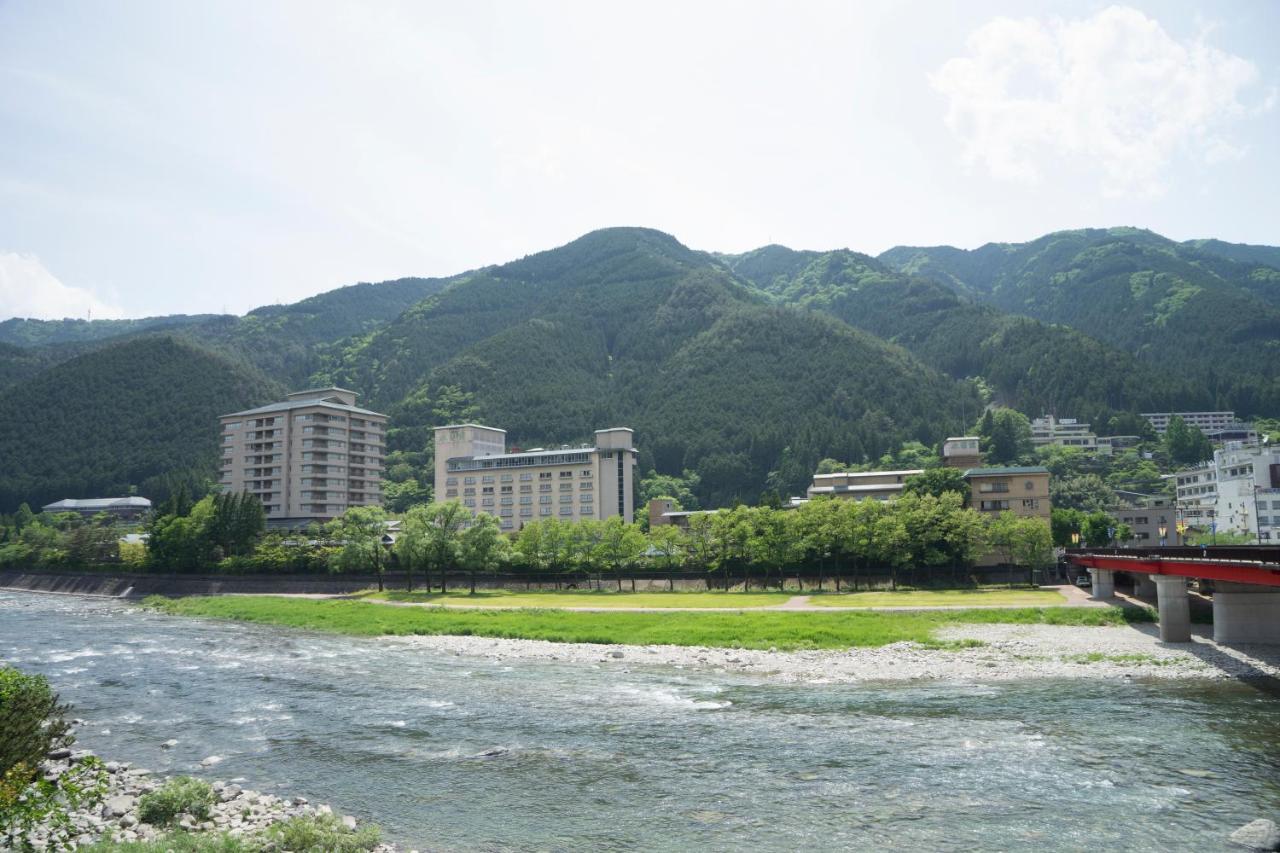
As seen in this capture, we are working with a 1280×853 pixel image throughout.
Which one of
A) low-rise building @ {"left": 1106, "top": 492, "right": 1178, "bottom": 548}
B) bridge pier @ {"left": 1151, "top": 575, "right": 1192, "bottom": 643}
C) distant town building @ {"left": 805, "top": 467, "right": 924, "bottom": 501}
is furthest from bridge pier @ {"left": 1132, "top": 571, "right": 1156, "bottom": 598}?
low-rise building @ {"left": 1106, "top": 492, "right": 1178, "bottom": 548}

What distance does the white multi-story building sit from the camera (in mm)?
118250

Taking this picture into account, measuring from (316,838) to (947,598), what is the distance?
207ft

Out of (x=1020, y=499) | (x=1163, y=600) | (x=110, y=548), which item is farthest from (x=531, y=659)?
(x=110, y=548)

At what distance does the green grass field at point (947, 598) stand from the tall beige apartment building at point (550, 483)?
66.5m

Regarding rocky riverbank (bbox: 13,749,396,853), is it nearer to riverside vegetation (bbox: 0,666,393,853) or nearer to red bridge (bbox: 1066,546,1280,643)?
riverside vegetation (bbox: 0,666,393,853)

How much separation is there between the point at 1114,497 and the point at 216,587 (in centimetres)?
14561

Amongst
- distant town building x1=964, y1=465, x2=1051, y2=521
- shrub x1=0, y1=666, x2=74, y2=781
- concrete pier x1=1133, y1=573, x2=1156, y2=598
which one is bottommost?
concrete pier x1=1133, y1=573, x2=1156, y2=598

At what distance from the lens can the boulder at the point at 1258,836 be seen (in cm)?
1856

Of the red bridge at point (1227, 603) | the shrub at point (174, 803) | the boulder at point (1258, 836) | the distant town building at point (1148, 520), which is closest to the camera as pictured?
the boulder at point (1258, 836)

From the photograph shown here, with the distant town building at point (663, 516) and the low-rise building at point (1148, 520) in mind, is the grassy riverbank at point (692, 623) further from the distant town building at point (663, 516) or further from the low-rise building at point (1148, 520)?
the low-rise building at point (1148, 520)

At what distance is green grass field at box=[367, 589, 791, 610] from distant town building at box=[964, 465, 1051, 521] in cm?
3787

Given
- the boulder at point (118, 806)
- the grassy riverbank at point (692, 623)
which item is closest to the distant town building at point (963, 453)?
the grassy riverbank at point (692, 623)

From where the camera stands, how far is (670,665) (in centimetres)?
4541

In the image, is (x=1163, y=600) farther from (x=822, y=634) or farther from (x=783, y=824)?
(x=783, y=824)
